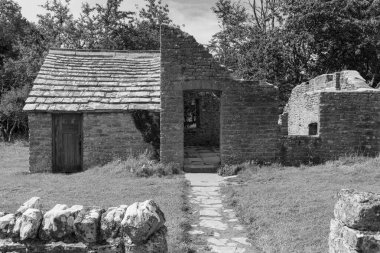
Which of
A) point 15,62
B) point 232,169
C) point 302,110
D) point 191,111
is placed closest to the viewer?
point 232,169

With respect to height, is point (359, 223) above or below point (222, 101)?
below

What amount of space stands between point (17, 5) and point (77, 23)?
714 centimetres

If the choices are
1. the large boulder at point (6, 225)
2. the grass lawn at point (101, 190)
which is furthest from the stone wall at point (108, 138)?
the large boulder at point (6, 225)

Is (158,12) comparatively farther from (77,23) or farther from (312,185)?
(312,185)

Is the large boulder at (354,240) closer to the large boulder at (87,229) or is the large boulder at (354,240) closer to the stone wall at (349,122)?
the large boulder at (87,229)

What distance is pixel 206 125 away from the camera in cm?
2048

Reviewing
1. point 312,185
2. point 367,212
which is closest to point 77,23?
point 312,185

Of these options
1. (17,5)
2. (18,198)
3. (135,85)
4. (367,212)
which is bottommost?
(18,198)

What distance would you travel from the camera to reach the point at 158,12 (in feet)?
119

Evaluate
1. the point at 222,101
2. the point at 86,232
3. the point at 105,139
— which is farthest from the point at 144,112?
the point at 86,232

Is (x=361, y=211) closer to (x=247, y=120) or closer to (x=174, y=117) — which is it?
(x=247, y=120)

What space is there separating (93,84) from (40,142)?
112 inches

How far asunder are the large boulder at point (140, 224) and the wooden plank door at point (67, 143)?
9.85 meters

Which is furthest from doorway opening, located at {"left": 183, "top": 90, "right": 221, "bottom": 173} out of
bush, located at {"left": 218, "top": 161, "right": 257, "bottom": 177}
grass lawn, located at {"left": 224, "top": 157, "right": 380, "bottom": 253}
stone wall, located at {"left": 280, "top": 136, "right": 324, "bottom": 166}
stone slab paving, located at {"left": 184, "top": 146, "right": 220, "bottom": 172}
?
grass lawn, located at {"left": 224, "top": 157, "right": 380, "bottom": 253}
